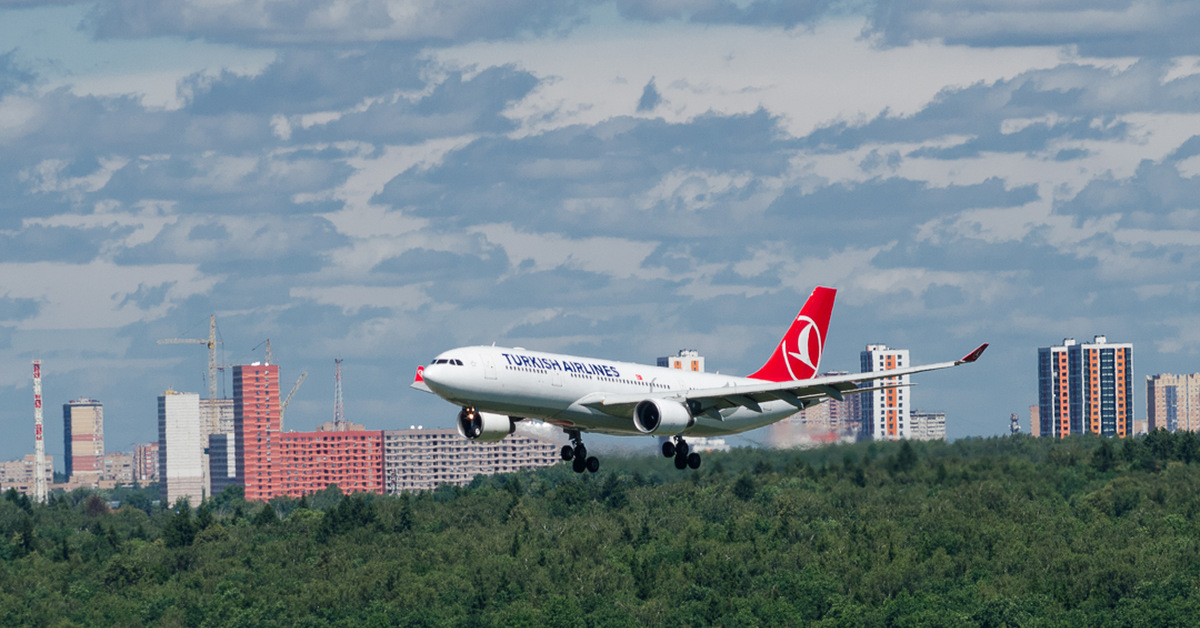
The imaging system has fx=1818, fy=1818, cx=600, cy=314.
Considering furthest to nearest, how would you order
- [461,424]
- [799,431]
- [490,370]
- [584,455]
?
[799,431] < [584,455] < [461,424] < [490,370]

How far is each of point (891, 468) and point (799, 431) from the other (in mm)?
97399

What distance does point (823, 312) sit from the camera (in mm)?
100312

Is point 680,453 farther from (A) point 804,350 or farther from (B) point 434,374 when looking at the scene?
(B) point 434,374

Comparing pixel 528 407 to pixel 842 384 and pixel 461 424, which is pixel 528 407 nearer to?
pixel 461 424

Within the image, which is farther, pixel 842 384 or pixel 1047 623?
pixel 1047 623

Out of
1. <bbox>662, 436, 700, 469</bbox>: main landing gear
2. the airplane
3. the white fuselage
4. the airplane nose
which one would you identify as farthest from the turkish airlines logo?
the airplane nose

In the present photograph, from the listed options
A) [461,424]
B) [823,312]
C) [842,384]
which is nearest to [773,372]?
[823,312]

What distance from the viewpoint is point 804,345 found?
98.4 meters

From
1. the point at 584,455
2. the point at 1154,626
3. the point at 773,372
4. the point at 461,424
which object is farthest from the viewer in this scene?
the point at 1154,626

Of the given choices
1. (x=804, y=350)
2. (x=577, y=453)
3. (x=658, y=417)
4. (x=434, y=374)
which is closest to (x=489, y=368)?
(x=434, y=374)

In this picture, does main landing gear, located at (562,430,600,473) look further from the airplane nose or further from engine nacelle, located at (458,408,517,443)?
the airplane nose

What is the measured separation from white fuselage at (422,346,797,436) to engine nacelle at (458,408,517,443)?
1885 millimetres

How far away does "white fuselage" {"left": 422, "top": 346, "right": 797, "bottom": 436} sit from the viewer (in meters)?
76.0

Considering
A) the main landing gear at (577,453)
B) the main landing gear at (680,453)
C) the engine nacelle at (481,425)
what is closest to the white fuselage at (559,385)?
the main landing gear at (680,453)
